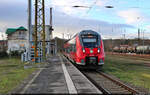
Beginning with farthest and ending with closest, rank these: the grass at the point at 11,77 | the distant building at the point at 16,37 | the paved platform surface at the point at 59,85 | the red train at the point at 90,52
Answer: the distant building at the point at 16,37 < the red train at the point at 90,52 < the grass at the point at 11,77 < the paved platform surface at the point at 59,85

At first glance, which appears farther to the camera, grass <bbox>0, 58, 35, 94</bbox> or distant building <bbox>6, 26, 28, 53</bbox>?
distant building <bbox>6, 26, 28, 53</bbox>

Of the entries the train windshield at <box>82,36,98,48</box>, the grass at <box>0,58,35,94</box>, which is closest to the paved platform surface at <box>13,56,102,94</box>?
the grass at <box>0,58,35,94</box>

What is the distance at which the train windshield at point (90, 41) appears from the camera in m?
16.3

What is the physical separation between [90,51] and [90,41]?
0.89 meters

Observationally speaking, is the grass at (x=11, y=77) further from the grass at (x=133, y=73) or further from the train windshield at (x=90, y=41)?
the grass at (x=133, y=73)

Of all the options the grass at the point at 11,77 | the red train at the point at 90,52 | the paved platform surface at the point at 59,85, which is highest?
the red train at the point at 90,52

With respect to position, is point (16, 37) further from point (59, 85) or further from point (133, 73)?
point (59, 85)

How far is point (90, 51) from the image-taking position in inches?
632

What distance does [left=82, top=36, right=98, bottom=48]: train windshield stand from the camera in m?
16.3

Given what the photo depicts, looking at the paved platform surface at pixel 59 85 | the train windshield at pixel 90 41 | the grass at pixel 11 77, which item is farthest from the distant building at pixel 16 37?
the paved platform surface at pixel 59 85

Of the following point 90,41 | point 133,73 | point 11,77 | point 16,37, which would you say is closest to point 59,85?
point 11,77

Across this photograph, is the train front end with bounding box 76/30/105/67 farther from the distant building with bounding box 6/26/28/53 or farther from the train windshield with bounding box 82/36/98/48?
the distant building with bounding box 6/26/28/53

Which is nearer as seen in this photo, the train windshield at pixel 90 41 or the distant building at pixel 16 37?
the train windshield at pixel 90 41

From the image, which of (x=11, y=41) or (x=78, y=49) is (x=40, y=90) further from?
(x=11, y=41)
